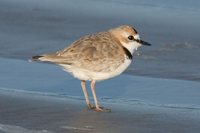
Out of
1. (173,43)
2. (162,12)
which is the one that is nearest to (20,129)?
(173,43)

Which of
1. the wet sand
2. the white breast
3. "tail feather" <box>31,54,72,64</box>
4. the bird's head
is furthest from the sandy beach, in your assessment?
the bird's head

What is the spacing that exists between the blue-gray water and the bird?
1.78 ft

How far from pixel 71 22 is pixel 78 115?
6421 mm

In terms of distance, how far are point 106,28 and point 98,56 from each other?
518 cm

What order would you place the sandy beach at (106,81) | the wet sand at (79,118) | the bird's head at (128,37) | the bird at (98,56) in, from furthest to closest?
the bird's head at (128,37) < the bird at (98,56) < the sandy beach at (106,81) < the wet sand at (79,118)

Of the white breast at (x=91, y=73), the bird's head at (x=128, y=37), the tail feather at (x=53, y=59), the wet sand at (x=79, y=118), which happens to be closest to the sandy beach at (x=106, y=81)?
the wet sand at (x=79, y=118)

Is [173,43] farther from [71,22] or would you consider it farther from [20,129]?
[20,129]

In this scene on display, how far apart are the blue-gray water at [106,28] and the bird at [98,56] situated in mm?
541

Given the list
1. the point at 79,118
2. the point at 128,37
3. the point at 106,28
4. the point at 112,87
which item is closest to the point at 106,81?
the point at 112,87

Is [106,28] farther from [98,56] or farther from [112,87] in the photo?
[98,56]

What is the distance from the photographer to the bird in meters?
8.41

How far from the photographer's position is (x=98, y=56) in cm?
853

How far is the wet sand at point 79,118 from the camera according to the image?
23.9ft

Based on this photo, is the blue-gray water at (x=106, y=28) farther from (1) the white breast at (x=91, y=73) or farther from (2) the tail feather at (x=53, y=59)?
(2) the tail feather at (x=53, y=59)
